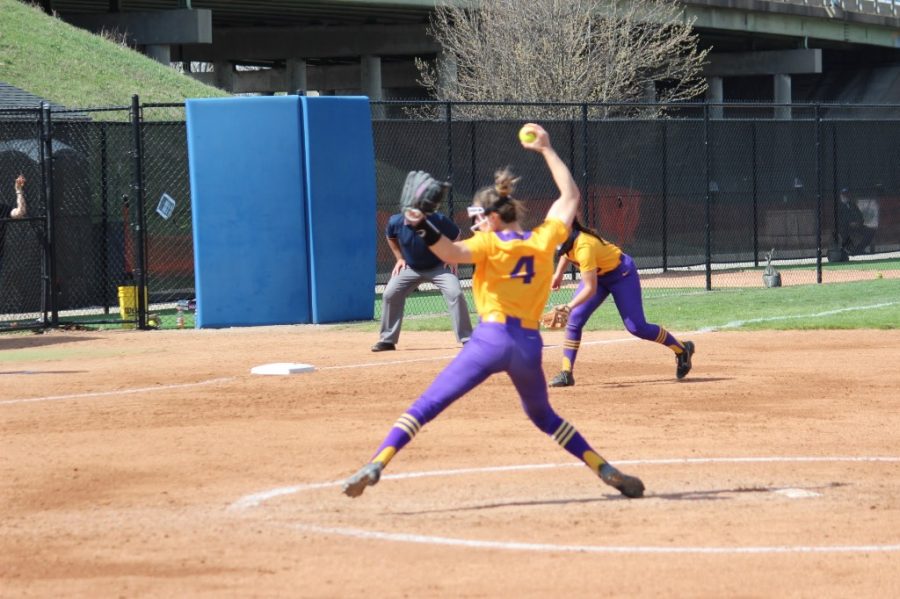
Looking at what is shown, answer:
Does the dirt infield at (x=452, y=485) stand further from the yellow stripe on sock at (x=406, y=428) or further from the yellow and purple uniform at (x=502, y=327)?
the yellow and purple uniform at (x=502, y=327)

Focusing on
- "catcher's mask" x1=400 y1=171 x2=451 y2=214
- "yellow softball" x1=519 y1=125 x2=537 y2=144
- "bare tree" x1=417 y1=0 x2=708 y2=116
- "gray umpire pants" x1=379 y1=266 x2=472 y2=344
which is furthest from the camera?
"bare tree" x1=417 y1=0 x2=708 y2=116

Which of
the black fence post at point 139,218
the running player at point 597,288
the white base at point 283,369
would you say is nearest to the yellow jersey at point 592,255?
the running player at point 597,288

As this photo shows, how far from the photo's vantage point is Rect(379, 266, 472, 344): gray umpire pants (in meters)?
16.4

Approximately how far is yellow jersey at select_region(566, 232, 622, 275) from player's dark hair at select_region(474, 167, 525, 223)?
4.58 meters

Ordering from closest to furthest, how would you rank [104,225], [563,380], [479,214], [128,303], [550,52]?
[479,214]
[563,380]
[128,303]
[104,225]
[550,52]

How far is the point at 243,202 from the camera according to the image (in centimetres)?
2058

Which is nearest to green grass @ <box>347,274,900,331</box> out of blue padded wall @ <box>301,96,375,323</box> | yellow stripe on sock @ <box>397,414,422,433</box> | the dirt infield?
blue padded wall @ <box>301,96,375,323</box>

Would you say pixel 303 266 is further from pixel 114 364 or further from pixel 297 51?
pixel 297 51

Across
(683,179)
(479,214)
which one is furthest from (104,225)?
(683,179)

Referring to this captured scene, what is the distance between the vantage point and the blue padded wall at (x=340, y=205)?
814 inches

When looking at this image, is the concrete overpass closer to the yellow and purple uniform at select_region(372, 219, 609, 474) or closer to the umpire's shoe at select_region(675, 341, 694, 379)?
the umpire's shoe at select_region(675, 341, 694, 379)

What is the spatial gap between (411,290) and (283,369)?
7.51 feet

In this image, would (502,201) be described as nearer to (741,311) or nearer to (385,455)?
(385,455)

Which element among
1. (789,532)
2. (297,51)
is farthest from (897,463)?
(297,51)
